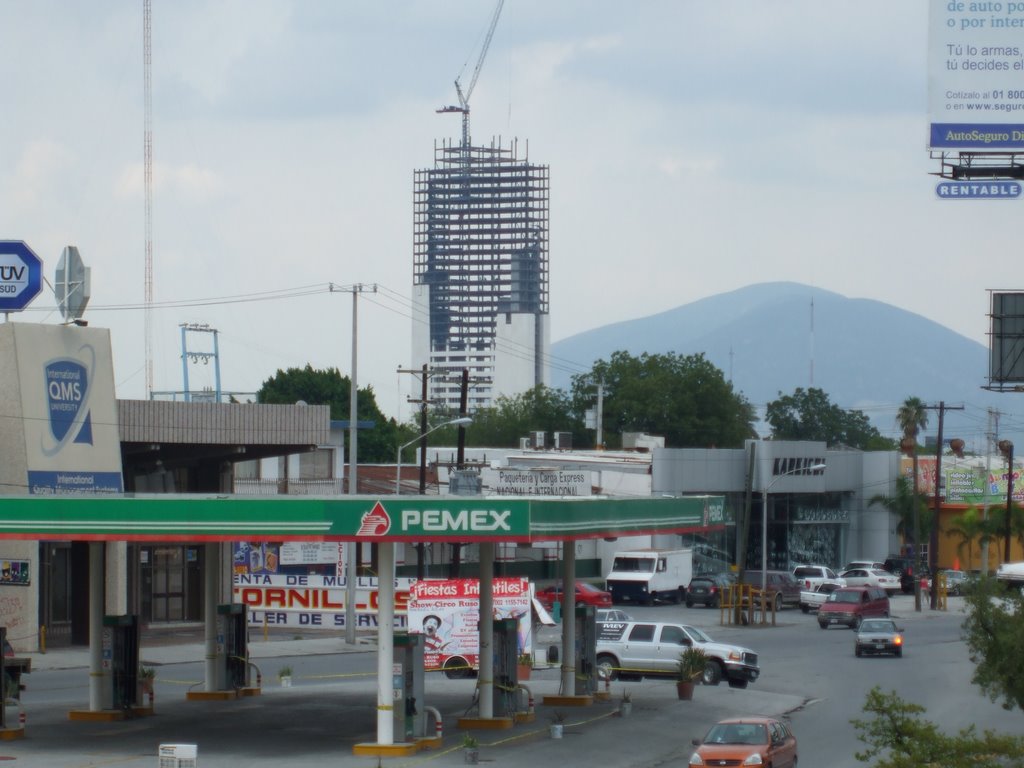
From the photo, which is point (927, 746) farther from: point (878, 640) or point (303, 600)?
point (303, 600)

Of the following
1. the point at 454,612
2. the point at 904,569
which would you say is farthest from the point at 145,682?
the point at 904,569

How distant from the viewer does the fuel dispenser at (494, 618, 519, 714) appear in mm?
28672

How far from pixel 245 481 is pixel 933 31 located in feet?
124

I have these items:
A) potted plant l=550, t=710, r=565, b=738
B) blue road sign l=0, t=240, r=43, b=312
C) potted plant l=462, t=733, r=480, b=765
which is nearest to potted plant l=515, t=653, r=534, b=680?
potted plant l=550, t=710, r=565, b=738

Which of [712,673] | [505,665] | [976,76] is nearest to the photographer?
[505,665]

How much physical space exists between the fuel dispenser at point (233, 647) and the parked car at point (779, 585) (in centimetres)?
3619

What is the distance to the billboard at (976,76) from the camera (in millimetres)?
37500

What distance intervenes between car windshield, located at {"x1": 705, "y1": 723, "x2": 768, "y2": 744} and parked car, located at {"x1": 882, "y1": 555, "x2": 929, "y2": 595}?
199 ft

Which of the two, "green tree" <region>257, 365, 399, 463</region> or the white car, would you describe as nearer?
the white car

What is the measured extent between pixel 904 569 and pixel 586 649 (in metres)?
56.6

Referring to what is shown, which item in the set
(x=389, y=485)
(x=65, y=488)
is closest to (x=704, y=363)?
(x=389, y=485)

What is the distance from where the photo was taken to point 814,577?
74250 millimetres

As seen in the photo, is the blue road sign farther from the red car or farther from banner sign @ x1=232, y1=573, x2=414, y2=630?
the red car

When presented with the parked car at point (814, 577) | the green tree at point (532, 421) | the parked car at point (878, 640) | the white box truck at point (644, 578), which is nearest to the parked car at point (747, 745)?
the parked car at point (878, 640)
